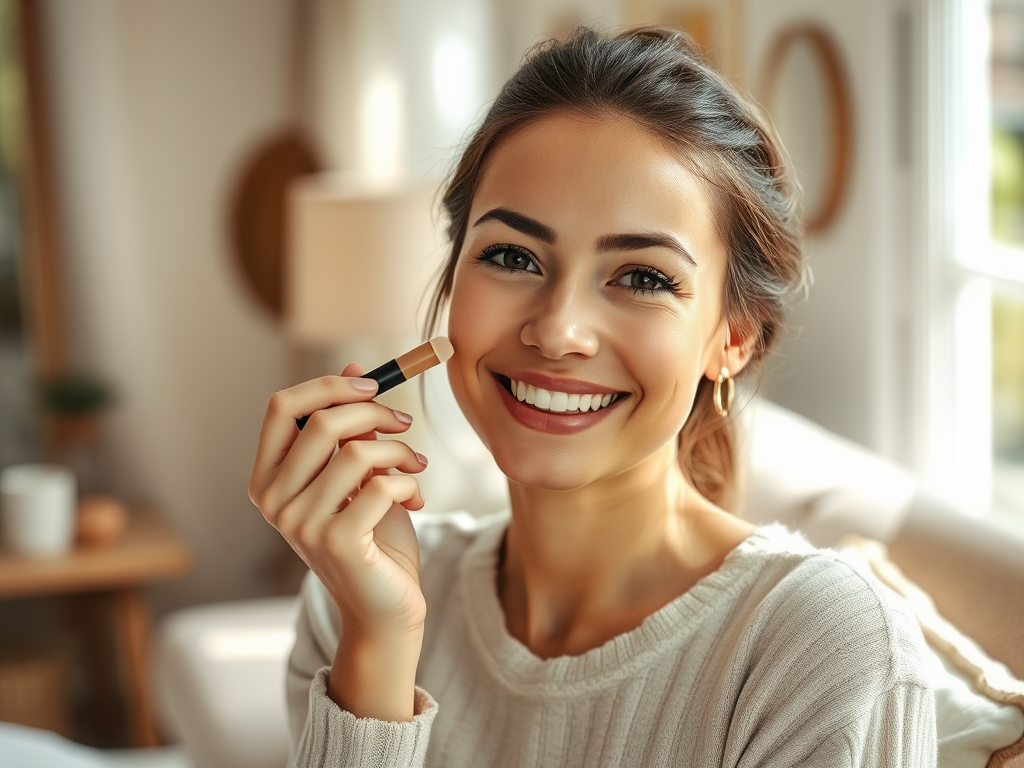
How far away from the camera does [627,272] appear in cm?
112

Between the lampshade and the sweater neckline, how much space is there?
1.66m

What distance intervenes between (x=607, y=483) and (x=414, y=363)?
0.86ft

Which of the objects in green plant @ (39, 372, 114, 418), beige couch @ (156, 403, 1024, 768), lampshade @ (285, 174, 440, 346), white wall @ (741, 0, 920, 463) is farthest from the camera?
green plant @ (39, 372, 114, 418)

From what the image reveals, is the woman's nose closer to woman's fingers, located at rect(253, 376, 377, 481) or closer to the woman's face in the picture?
the woman's face

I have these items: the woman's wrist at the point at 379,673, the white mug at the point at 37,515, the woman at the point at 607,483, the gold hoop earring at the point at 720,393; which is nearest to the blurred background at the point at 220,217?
the white mug at the point at 37,515

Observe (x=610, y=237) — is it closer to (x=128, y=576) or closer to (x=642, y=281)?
(x=642, y=281)

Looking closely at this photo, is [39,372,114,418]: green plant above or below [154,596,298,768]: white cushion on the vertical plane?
above

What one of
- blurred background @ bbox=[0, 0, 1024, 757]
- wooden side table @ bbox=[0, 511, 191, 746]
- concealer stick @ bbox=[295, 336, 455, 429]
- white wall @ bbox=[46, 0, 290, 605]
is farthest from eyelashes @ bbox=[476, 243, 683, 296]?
white wall @ bbox=[46, 0, 290, 605]

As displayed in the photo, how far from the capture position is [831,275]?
2330 millimetres

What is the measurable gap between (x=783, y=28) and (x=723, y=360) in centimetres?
137

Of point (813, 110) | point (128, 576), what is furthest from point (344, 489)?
point (128, 576)

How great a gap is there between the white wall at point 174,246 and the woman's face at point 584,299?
2.89 m

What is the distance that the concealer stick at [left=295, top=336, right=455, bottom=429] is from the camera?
3.66 feet

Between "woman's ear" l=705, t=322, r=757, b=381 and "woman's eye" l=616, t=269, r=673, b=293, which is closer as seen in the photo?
"woman's eye" l=616, t=269, r=673, b=293
